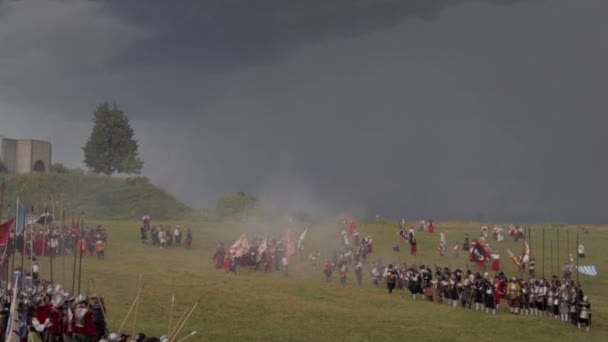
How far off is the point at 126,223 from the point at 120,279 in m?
34.1

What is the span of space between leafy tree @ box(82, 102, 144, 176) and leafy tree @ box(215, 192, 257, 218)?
26.2 m

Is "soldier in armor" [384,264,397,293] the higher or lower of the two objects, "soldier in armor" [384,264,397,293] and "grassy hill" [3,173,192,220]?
the lower

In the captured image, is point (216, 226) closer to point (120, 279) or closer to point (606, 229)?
point (120, 279)

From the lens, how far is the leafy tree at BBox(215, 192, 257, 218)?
3342 inches

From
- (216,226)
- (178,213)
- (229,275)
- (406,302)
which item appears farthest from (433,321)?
(178,213)

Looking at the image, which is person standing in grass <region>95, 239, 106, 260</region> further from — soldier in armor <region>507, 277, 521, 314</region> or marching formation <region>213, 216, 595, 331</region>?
soldier in armor <region>507, 277, 521, 314</region>

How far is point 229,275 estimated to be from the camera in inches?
1598

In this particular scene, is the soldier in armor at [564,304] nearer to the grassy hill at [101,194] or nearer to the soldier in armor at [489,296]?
the soldier in armor at [489,296]

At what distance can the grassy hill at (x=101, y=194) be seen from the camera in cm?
8106

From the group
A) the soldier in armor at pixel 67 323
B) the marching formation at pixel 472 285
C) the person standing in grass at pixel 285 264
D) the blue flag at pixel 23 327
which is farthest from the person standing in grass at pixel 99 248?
the soldier in armor at pixel 67 323

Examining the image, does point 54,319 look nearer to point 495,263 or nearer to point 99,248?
point 99,248

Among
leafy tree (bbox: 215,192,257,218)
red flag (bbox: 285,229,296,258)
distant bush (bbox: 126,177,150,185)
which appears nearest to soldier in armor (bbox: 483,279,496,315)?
red flag (bbox: 285,229,296,258)

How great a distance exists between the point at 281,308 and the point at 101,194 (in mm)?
62805

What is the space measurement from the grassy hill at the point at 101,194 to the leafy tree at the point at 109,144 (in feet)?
53.1
